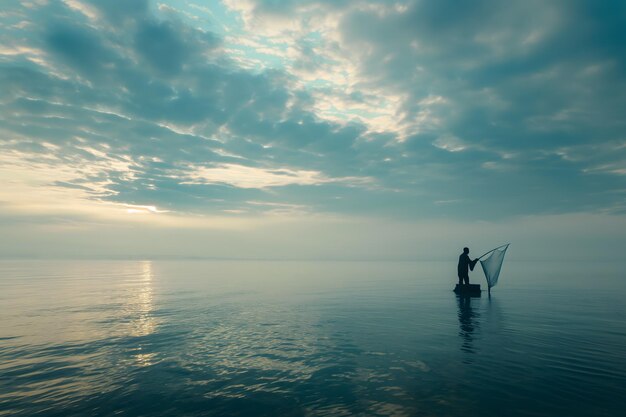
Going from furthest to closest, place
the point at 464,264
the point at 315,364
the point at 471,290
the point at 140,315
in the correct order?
the point at 471,290, the point at 464,264, the point at 140,315, the point at 315,364

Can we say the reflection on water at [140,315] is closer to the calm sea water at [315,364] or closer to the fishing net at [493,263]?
the calm sea water at [315,364]

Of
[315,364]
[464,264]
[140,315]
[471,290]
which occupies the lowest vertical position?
[140,315]

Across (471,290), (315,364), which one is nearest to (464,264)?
(471,290)

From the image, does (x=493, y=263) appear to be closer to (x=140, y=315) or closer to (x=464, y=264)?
(x=464, y=264)

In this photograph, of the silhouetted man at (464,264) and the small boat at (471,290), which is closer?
the silhouetted man at (464,264)

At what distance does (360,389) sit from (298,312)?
679 inches

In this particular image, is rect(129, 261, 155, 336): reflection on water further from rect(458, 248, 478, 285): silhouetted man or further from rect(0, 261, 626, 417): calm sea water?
rect(458, 248, 478, 285): silhouetted man

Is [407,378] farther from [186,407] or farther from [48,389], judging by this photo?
[48,389]

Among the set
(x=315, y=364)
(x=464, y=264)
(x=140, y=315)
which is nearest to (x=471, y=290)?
(x=464, y=264)

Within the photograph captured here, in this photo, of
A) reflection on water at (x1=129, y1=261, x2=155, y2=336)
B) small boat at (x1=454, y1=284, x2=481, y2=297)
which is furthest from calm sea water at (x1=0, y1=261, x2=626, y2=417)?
small boat at (x1=454, y1=284, x2=481, y2=297)

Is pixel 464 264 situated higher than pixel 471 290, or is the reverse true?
pixel 464 264

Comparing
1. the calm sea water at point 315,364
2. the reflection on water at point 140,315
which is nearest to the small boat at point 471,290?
the calm sea water at point 315,364

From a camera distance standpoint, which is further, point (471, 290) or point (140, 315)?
point (471, 290)

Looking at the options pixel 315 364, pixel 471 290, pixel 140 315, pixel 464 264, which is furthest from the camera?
pixel 471 290
